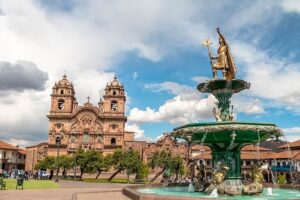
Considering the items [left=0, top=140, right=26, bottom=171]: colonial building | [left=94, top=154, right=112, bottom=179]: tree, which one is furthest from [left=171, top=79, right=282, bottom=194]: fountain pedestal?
[left=0, top=140, right=26, bottom=171]: colonial building

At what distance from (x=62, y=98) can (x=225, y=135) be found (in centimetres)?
6216

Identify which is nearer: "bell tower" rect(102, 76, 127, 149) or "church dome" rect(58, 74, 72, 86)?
"bell tower" rect(102, 76, 127, 149)

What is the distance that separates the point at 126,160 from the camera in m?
47.4

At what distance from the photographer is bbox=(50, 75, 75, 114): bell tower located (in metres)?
72.8

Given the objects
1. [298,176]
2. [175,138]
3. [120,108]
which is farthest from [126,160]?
[175,138]

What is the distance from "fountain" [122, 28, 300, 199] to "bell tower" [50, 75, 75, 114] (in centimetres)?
5880

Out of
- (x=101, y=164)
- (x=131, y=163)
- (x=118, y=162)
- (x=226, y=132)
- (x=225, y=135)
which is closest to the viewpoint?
(x=226, y=132)

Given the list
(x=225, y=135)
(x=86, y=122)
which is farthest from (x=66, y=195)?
(x=86, y=122)

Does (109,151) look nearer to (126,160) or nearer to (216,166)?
(126,160)

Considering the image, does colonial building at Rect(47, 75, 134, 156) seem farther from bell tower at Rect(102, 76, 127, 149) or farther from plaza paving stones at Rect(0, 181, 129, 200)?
plaza paving stones at Rect(0, 181, 129, 200)

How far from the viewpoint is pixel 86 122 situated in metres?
72.8

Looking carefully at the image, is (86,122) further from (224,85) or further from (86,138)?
(224,85)

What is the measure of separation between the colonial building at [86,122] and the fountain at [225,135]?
186 feet

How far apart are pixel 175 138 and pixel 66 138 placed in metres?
58.3
